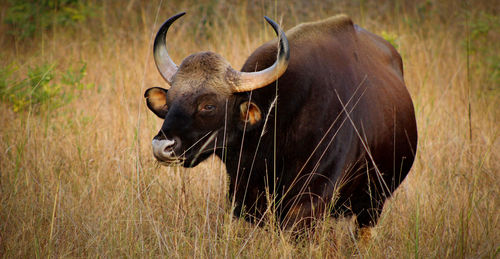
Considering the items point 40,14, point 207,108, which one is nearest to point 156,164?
point 207,108

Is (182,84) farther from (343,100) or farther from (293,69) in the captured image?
(343,100)

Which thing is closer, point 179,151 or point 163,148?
point 163,148

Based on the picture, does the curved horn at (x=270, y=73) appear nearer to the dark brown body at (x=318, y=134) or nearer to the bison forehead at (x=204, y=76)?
the bison forehead at (x=204, y=76)

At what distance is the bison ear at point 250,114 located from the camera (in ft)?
12.9

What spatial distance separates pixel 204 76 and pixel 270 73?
496 mm

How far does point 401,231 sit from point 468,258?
0.60m

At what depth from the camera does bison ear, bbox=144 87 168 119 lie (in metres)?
4.21

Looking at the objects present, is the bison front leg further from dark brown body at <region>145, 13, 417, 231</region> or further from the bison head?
the bison head

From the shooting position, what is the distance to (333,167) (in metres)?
4.08

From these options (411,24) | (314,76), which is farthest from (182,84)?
(411,24)

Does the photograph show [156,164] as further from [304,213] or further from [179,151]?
[304,213]

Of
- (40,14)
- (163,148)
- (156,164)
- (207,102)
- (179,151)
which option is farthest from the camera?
(40,14)

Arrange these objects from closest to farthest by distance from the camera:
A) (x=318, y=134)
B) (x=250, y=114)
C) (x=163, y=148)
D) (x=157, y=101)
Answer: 1. (x=163, y=148)
2. (x=250, y=114)
3. (x=318, y=134)
4. (x=157, y=101)

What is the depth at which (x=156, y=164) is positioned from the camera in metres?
4.81
